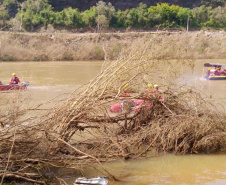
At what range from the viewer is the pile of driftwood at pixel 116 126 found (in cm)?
683

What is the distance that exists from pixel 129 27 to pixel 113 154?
56.9 metres

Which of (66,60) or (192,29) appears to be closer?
(66,60)

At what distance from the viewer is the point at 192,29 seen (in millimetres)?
63688

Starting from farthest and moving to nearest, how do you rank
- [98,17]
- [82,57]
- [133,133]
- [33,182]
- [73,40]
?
[98,17], [73,40], [82,57], [133,133], [33,182]

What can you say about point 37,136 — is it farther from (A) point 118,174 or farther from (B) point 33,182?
(A) point 118,174

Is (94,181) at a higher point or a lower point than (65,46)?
lower

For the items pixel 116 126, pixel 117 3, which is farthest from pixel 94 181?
pixel 117 3

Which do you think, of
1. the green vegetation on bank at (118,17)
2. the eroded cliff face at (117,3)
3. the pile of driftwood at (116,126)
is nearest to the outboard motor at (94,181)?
the pile of driftwood at (116,126)

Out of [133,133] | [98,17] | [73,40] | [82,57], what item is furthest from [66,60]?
[133,133]

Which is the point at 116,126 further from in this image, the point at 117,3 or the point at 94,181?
the point at 117,3

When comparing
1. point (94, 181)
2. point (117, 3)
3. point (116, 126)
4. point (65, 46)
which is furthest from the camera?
point (117, 3)

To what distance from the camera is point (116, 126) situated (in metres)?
9.63

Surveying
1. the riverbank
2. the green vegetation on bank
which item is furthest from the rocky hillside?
the riverbank

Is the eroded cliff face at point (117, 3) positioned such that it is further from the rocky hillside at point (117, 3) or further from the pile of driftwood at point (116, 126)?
the pile of driftwood at point (116, 126)
